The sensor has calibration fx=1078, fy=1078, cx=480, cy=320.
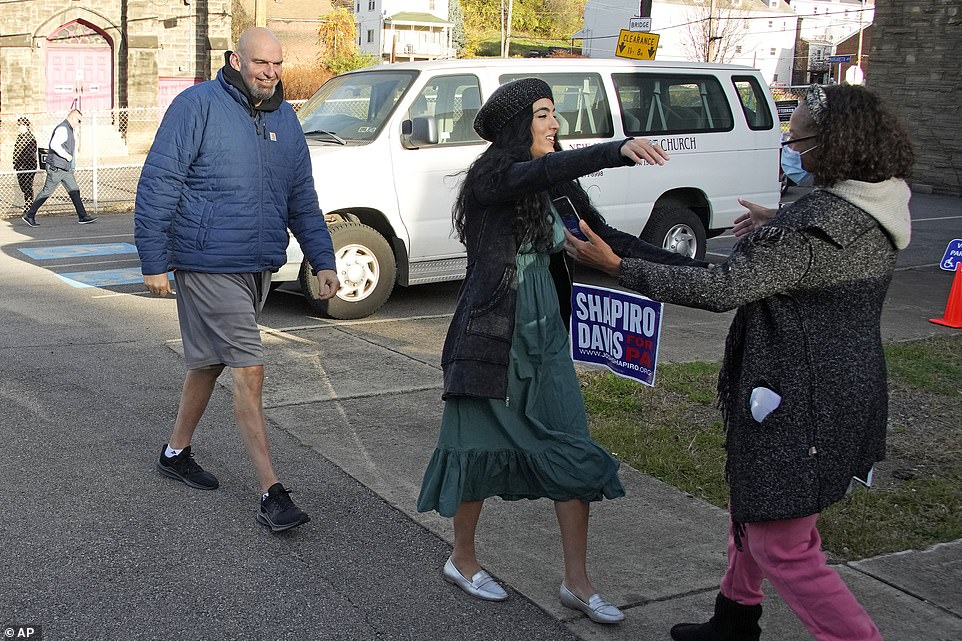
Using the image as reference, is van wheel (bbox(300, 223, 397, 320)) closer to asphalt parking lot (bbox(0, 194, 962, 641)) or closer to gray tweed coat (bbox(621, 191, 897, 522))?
asphalt parking lot (bbox(0, 194, 962, 641))

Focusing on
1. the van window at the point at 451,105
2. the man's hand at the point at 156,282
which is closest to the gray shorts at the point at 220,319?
the man's hand at the point at 156,282

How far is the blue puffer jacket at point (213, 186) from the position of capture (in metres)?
4.57

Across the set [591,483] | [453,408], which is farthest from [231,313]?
[591,483]

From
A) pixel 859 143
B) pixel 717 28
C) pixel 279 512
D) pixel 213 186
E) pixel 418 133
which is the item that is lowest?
pixel 279 512

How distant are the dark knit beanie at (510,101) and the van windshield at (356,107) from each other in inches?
213

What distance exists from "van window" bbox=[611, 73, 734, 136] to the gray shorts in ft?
20.5

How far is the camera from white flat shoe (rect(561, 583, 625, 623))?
382 cm

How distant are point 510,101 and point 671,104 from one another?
719 cm

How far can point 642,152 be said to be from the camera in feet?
10.6

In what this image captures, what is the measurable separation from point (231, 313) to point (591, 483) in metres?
1.82

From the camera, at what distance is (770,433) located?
10.3ft

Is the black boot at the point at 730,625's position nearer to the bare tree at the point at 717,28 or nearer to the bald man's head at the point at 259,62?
the bald man's head at the point at 259,62

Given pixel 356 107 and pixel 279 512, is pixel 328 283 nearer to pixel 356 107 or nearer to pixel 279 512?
pixel 279 512

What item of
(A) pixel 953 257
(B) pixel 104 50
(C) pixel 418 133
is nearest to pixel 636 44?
(A) pixel 953 257
